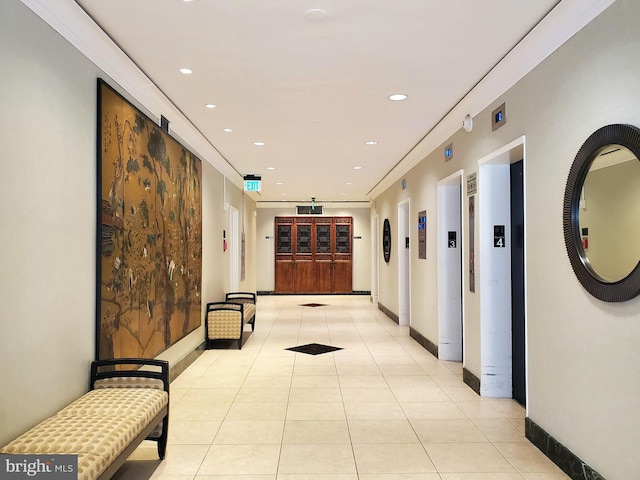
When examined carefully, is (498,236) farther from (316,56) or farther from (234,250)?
(234,250)

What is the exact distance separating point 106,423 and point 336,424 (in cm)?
215

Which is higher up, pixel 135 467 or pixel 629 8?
pixel 629 8

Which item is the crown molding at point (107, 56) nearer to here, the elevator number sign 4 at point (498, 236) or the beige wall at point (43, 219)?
the beige wall at point (43, 219)

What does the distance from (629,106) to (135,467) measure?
3.91 metres

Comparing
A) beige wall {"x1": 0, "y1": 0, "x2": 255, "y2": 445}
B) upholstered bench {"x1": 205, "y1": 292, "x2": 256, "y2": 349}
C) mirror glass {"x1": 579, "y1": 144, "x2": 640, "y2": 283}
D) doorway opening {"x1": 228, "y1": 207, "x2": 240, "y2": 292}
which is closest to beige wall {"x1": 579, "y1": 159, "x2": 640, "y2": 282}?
mirror glass {"x1": 579, "y1": 144, "x2": 640, "y2": 283}

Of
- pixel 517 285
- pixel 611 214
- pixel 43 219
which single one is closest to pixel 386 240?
pixel 517 285

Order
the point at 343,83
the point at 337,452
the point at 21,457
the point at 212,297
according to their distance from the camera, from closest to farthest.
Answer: the point at 21,457 → the point at 337,452 → the point at 343,83 → the point at 212,297

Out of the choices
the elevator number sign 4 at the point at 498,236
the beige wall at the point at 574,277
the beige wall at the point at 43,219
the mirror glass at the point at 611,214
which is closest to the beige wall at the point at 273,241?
the elevator number sign 4 at the point at 498,236

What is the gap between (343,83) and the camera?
4840 mm

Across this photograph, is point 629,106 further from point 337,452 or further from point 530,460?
point 337,452

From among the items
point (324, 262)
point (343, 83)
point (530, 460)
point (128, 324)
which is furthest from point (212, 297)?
point (324, 262)

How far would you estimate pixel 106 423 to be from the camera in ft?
9.53

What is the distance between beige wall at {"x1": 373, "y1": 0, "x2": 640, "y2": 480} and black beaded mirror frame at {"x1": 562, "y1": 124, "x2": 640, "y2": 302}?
0.07 metres

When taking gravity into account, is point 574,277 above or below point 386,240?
below
